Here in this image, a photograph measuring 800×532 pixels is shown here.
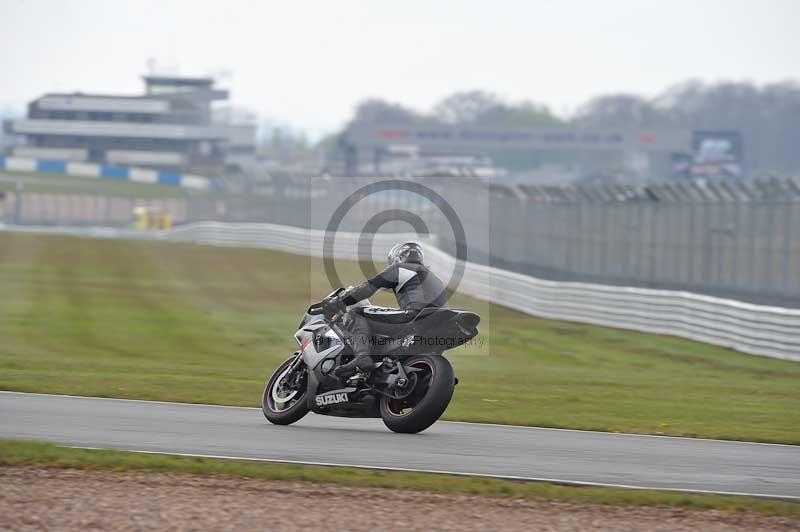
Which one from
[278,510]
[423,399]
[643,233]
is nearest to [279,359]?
[423,399]

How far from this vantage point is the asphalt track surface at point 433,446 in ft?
30.6

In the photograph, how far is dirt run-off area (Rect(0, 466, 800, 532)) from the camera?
7.57 metres

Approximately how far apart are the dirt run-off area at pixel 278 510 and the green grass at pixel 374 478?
0.50 feet

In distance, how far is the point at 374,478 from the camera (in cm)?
884

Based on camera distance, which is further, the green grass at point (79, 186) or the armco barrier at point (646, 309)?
the green grass at point (79, 186)

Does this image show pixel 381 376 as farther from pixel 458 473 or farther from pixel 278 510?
pixel 278 510

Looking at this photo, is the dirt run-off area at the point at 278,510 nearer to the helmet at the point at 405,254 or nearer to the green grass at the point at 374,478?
the green grass at the point at 374,478

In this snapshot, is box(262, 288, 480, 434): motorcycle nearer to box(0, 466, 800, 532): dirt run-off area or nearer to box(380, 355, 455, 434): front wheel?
box(380, 355, 455, 434): front wheel

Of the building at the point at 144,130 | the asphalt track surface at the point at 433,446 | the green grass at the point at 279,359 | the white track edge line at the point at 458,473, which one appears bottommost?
the green grass at the point at 279,359

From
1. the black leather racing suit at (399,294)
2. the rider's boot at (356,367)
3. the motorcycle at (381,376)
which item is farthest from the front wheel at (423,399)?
the black leather racing suit at (399,294)

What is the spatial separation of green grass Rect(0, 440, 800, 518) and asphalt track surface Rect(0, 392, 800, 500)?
252 millimetres

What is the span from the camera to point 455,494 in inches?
333

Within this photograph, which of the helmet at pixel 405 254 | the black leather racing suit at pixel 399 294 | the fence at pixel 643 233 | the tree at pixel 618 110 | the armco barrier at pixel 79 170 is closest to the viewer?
the black leather racing suit at pixel 399 294

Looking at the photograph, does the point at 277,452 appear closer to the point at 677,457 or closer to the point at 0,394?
the point at 677,457
